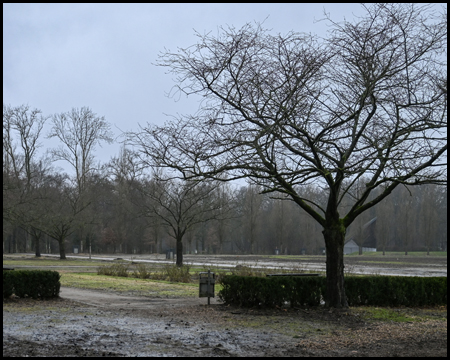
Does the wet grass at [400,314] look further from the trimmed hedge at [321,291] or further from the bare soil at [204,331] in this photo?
the trimmed hedge at [321,291]

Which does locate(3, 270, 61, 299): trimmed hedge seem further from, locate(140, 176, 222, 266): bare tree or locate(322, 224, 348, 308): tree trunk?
locate(140, 176, 222, 266): bare tree

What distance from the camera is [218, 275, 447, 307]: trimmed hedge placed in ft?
43.1

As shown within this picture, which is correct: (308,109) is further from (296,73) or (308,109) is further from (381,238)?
(381,238)

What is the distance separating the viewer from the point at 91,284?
66.6ft

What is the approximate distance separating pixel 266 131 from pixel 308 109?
81.0 inches

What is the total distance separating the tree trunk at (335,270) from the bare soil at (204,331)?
14.4 inches

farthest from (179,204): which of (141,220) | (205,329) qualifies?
(141,220)

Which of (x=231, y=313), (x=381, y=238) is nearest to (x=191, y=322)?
(x=231, y=313)

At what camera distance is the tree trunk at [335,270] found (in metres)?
13.0

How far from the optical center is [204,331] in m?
9.88

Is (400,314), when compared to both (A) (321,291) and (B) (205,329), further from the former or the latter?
(B) (205,329)

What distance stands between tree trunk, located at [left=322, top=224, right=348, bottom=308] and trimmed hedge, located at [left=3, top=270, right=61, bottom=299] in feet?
24.5

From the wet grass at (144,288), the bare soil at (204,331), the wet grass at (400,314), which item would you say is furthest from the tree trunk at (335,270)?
the wet grass at (144,288)

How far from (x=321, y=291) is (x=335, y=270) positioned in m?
0.92
